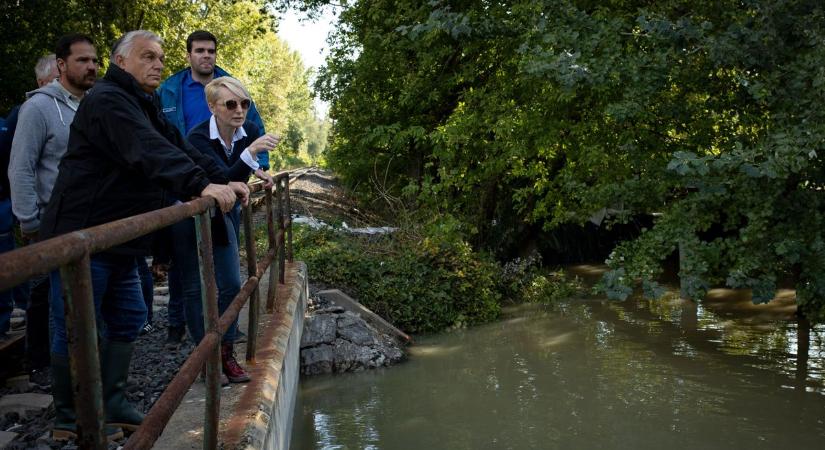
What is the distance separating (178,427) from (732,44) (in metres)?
6.24

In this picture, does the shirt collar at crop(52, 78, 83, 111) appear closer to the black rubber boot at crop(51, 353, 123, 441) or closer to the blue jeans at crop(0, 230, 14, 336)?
the black rubber boot at crop(51, 353, 123, 441)

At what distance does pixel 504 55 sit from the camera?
563 inches

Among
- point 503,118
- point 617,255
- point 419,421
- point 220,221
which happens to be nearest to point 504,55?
point 503,118

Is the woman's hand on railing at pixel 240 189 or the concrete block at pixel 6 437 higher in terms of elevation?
the woman's hand on railing at pixel 240 189

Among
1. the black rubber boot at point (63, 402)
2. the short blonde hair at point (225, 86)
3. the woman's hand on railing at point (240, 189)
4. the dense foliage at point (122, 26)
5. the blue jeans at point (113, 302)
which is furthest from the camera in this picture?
the dense foliage at point (122, 26)

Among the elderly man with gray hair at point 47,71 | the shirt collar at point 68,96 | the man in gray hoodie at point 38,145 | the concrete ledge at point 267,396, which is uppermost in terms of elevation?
the elderly man with gray hair at point 47,71

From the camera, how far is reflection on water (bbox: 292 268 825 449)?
725cm

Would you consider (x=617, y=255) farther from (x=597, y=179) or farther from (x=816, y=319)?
(x=597, y=179)

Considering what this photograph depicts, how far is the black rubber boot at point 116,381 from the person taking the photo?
3.32 m

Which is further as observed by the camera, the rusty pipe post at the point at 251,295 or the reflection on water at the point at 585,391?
the reflection on water at the point at 585,391

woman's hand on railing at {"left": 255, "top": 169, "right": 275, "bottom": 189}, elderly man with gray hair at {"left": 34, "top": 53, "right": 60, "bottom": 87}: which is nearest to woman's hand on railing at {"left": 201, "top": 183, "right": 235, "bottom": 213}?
woman's hand on railing at {"left": 255, "top": 169, "right": 275, "bottom": 189}

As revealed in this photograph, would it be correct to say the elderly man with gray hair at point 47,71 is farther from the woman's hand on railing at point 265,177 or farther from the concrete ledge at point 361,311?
the concrete ledge at point 361,311

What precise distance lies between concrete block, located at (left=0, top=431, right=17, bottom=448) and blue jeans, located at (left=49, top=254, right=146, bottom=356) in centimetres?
106

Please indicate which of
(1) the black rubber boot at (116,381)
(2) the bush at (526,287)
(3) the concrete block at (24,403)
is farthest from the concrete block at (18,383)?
(2) the bush at (526,287)
